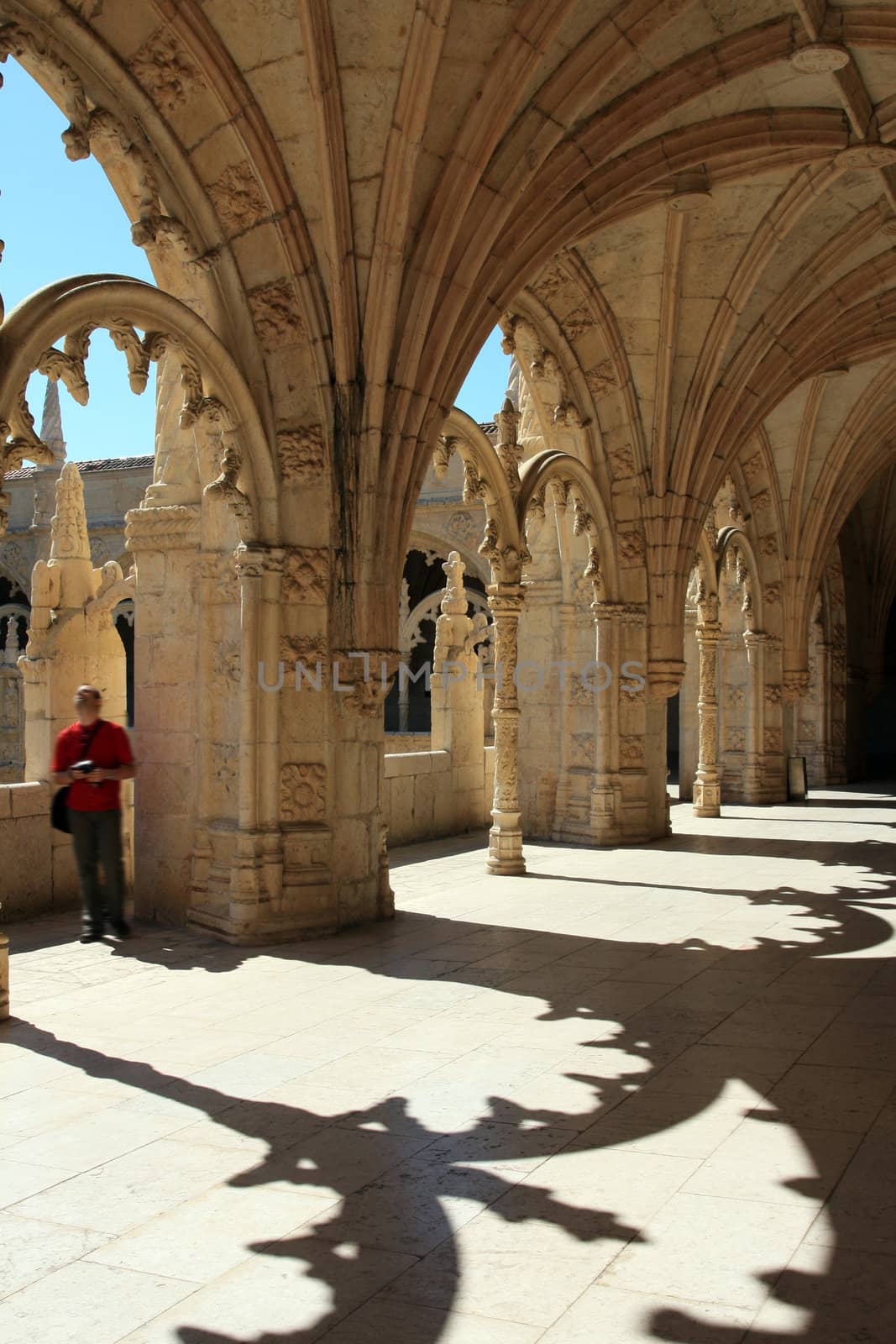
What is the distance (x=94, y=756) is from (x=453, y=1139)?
2022 millimetres

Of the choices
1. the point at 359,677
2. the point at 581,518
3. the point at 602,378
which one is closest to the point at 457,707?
the point at 581,518

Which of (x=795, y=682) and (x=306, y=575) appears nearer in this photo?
(x=306, y=575)

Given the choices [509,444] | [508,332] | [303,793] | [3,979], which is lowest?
[3,979]

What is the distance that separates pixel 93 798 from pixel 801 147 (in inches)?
254

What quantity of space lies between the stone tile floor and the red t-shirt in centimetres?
79

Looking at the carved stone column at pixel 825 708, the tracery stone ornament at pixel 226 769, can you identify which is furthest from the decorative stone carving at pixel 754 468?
the tracery stone ornament at pixel 226 769

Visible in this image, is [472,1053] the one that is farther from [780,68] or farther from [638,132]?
[780,68]

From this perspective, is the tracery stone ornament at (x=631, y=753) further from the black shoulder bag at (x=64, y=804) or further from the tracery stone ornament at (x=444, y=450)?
the black shoulder bag at (x=64, y=804)

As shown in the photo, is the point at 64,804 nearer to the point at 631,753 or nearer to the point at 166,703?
the point at 166,703

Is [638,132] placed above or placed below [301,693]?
above

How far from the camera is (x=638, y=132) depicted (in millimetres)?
7711

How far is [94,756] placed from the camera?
4754 millimetres

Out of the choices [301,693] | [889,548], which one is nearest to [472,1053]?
[301,693]

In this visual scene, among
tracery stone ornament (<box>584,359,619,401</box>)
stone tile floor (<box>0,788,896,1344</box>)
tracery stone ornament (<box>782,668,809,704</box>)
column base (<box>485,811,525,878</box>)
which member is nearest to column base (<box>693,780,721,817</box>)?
tracery stone ornament (<box>782,668,809,704</box>)
